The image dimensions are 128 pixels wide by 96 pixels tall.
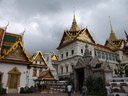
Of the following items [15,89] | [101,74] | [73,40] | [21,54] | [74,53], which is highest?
[73,40]

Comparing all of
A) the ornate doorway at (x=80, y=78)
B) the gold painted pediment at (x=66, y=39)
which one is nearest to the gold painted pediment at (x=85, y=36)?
the gold painted pediment at (x=66, y=39)

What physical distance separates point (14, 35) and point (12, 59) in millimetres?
5562

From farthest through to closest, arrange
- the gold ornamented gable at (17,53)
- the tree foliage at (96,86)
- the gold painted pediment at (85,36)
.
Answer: the gold painted pediment at (85,36)
the gold ornamented gable at (17,53)
the tree foliage at (96,86)

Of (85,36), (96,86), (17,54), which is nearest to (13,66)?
(17,54)

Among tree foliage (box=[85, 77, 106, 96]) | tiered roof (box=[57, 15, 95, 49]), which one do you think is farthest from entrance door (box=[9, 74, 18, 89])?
tiered roof (box=[57, 15, 95, 49])

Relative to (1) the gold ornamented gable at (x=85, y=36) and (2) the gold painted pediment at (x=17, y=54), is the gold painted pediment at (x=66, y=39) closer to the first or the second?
(1) the gold ornamented gable at (x=85, y=36)

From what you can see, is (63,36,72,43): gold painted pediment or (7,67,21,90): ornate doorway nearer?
(7,67,21,90): ornate doorway

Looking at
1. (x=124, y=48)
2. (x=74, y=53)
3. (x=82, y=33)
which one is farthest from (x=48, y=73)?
(x=124, y=48)

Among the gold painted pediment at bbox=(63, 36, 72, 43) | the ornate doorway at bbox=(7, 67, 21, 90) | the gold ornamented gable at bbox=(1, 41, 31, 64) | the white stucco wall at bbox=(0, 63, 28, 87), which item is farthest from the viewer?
the gold painted pediment at bbox=(63, 36, 72, 43)

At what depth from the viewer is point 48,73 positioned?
689 inches

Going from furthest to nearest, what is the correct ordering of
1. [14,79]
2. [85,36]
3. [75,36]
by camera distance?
[85,36], [75,36], [14,79]

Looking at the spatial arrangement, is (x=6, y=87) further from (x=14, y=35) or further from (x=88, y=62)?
(x=88, y=62)

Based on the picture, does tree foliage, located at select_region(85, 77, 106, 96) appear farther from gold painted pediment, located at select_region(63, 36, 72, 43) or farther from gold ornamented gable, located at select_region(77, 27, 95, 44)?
gold painted pediment, located at select_region(63, 36, 72, 43)

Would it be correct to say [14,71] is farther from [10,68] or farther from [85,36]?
[85,36]
